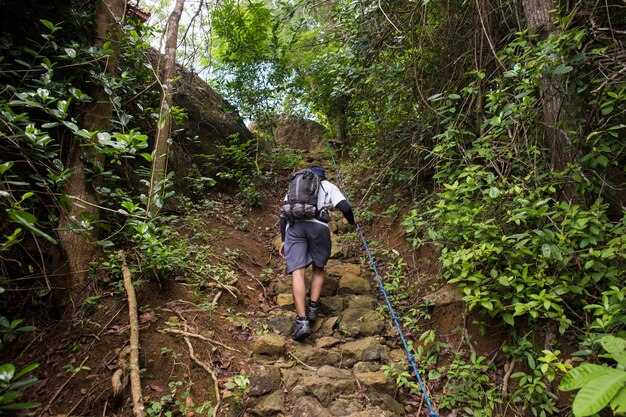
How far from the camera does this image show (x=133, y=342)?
94.3 inches

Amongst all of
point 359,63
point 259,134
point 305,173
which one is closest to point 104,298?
point 305,173

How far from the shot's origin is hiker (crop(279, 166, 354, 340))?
357cm

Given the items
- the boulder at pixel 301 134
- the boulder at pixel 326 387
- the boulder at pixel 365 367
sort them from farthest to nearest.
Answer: the boulder at pixel 301 134
the boulder at pixel 365 367
the boulder at pixel 326 387

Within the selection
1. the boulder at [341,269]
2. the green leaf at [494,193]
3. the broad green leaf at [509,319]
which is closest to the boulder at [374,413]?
the broad green leaf at [509,319]

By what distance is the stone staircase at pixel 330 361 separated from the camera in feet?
8.05

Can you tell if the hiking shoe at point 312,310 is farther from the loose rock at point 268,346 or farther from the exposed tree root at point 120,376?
the exposed tree root at point 120,376

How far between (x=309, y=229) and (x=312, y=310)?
903 millimetres

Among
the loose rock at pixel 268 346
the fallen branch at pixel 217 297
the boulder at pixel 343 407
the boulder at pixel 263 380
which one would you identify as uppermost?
the fallen branch at pixel 217 297

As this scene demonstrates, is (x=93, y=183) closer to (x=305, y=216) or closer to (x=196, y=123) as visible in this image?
(x=305, y=216)

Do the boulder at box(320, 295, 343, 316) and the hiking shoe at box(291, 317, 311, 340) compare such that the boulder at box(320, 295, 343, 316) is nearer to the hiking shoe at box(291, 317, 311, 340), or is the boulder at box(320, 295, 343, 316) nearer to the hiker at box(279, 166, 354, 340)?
the hiker at box(279, 166, 354, 340)

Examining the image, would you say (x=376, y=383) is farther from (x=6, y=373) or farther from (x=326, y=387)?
(x=6, y=373)

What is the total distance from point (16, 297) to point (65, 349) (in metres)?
0.51

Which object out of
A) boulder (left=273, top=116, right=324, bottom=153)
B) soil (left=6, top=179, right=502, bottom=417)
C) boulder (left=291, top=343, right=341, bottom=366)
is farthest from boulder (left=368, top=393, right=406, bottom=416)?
boulder (left=273, top=116, right=324, bottom=153)

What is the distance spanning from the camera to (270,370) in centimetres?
269
